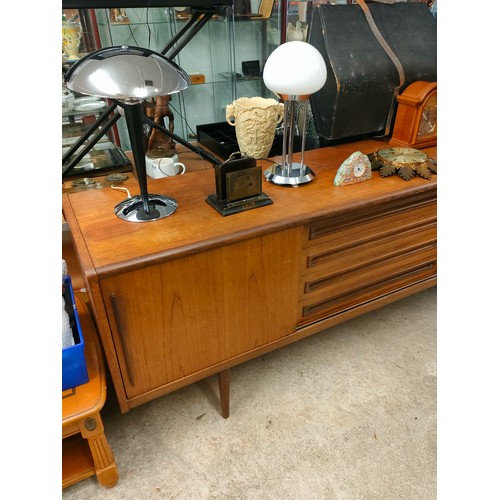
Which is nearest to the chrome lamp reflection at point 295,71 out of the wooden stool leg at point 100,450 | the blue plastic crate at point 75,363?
the blue plastic crate at point 75,363

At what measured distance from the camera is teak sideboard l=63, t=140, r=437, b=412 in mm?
910

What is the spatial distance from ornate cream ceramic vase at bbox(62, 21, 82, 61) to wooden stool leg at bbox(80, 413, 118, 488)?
1.53 meters

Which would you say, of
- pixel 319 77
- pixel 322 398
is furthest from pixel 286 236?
pixel 322 398

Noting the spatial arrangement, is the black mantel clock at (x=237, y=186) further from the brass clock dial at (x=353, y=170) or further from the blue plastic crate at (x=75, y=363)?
the blue plastic crate at (x=75, y=363)

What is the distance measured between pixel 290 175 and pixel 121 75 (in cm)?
58

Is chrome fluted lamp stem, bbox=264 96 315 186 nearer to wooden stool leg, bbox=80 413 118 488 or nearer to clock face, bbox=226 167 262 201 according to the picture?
clock face, bbox=226 167 262 201

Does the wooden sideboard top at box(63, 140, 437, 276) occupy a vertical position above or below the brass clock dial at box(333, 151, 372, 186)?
below

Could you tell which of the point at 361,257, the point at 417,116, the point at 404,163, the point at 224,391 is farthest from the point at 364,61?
the point at 224,391

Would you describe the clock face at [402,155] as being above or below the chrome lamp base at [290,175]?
above

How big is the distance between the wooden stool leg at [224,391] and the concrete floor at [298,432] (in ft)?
0.13

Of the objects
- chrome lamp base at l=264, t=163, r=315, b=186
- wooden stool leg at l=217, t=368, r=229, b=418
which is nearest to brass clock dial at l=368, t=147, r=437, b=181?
chrome lamp base at l=264, t=163, r=315, b=186

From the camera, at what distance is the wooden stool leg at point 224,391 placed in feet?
4.01

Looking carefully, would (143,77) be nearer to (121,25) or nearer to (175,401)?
(175,401)

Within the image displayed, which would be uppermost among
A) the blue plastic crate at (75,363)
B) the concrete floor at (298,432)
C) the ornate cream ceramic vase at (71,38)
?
the ornate cream ceramic vase at (71,38)
